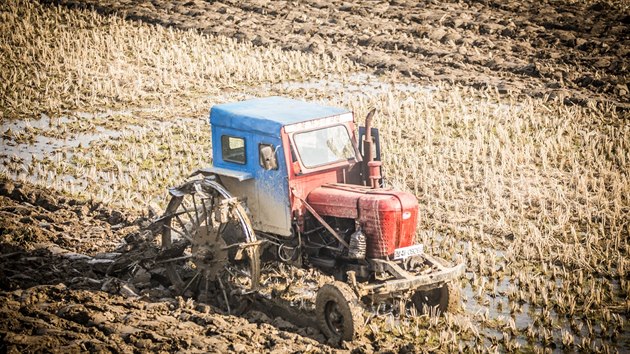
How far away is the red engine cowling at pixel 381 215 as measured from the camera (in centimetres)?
1034

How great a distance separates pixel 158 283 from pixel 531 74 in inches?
504

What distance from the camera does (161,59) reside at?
24.9 metres

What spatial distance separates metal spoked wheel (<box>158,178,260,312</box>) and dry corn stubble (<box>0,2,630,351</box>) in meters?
1.96

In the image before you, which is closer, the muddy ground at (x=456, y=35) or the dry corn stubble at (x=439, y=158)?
the dry corn stubble at (x=439, y=158)

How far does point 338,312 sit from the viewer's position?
10.1m

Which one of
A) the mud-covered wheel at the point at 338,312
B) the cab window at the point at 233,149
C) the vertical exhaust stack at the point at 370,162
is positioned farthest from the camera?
the cab window at the point at 233,149

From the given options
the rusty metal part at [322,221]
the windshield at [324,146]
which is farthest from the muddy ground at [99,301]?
the windshield at [324,146]

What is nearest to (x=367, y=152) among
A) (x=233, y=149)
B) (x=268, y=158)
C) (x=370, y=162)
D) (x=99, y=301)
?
(x=370, y=162)

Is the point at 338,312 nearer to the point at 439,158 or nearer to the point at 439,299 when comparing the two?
the point at 439,299

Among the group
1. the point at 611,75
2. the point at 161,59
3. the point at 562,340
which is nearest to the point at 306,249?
the point at 562,340

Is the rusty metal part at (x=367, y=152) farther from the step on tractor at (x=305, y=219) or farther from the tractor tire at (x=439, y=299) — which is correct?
the tractor tire at (x=439, y=299)

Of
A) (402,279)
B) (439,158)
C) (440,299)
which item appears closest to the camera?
(402,279)

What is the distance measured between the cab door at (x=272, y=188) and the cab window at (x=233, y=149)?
1.23 ft

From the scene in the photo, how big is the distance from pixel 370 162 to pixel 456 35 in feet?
48.1
